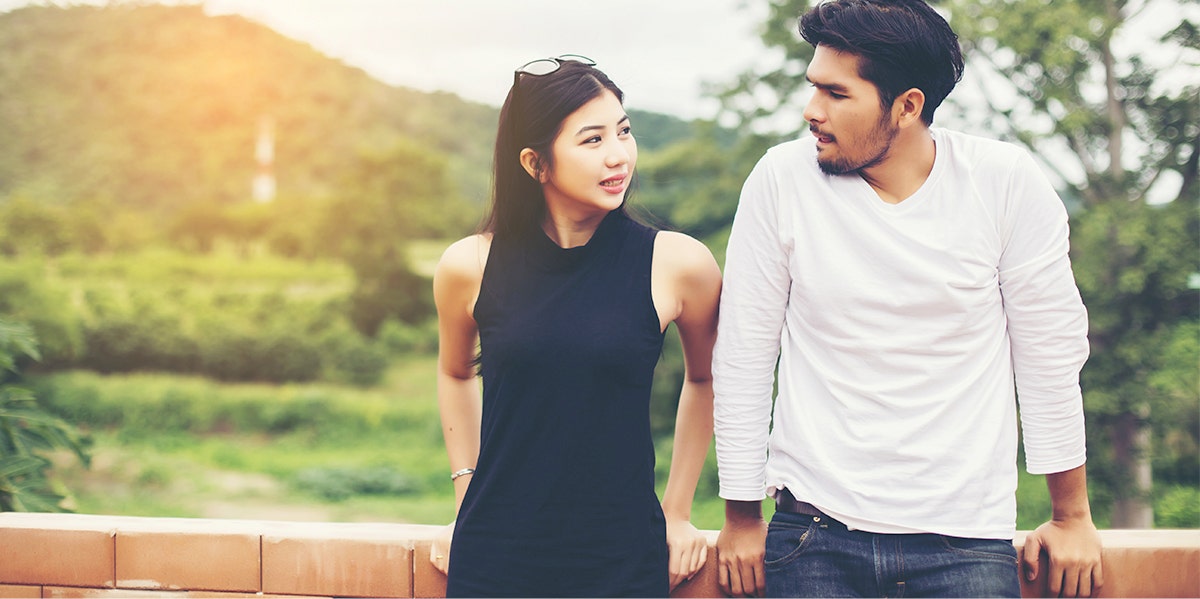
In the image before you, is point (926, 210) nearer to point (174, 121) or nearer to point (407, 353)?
point (407, 353)

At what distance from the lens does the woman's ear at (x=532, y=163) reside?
5.88ft

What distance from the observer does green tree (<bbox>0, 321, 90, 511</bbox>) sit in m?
2.54

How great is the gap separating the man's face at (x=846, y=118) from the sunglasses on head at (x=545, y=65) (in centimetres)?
40

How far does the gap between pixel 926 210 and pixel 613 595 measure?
81 cm

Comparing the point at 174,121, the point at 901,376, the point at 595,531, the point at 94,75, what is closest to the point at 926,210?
the point at 901,376

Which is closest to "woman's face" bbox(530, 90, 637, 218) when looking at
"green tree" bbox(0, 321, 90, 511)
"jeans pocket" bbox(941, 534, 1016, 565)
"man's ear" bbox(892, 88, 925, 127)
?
"man's ear" bbox(892, 88, 925, 127)

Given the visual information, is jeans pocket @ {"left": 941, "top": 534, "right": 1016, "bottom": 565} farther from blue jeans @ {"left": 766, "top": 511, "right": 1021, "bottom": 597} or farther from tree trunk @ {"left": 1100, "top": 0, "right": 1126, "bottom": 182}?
tree trunk @ {"left": 1100, "top": 0, "right": 1126, "bottom": 182}

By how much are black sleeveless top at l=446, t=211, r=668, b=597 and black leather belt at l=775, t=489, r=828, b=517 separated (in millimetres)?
215

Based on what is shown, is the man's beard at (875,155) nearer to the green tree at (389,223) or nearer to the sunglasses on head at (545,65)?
the sunglasses on head at (545,65)

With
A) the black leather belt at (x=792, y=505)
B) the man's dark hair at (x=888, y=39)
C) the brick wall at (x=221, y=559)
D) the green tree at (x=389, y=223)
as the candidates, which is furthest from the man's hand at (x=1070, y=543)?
the green tree at (x=389, y=223)

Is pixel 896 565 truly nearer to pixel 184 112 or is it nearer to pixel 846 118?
pixel 846 118

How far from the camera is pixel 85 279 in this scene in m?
15.0

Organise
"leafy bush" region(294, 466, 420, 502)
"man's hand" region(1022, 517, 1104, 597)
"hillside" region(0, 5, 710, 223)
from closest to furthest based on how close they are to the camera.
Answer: "man's hand" region(1022, 517, 1104, 597) → "leafy bush" region(294, 466, 420, 502) → "hillside" region(0, 5, 710, 223)

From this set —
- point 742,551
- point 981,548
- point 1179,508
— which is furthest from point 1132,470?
point 742,551
